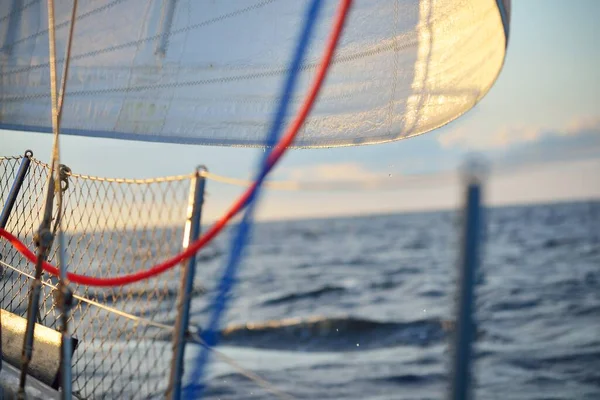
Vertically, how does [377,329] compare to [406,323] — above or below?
below

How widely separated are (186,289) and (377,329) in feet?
28.9

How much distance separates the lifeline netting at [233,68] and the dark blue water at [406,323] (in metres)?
0.58

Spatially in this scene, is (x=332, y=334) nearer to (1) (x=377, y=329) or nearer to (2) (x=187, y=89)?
(1) (x=377, y=329)

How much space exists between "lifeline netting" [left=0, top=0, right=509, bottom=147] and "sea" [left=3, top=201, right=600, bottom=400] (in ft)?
1.90

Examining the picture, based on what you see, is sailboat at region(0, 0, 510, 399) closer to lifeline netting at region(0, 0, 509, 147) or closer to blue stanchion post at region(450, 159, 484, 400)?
lifeline netting at region(0, 0, 509, 147)

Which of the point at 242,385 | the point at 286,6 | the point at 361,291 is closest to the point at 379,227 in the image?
the point at 361,291

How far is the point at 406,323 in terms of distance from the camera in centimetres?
1102

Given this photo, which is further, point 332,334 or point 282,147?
point 332,334

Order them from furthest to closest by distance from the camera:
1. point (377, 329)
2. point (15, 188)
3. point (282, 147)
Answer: point (377, 329) → point (15, 188) → point (282, 147)

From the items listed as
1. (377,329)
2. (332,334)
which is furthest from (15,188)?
(377,329)

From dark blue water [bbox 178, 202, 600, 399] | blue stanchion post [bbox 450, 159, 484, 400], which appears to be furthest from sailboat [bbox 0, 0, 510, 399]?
blue stanchion post [bbox 450, 159, 484, 400]

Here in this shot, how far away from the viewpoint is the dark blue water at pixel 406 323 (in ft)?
24.3

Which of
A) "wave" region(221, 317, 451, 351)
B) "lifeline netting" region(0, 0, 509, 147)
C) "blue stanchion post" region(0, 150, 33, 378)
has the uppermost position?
"lifeline netting" region(0, 0, 509, 147)

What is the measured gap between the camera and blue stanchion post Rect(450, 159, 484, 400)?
3.55 ft
